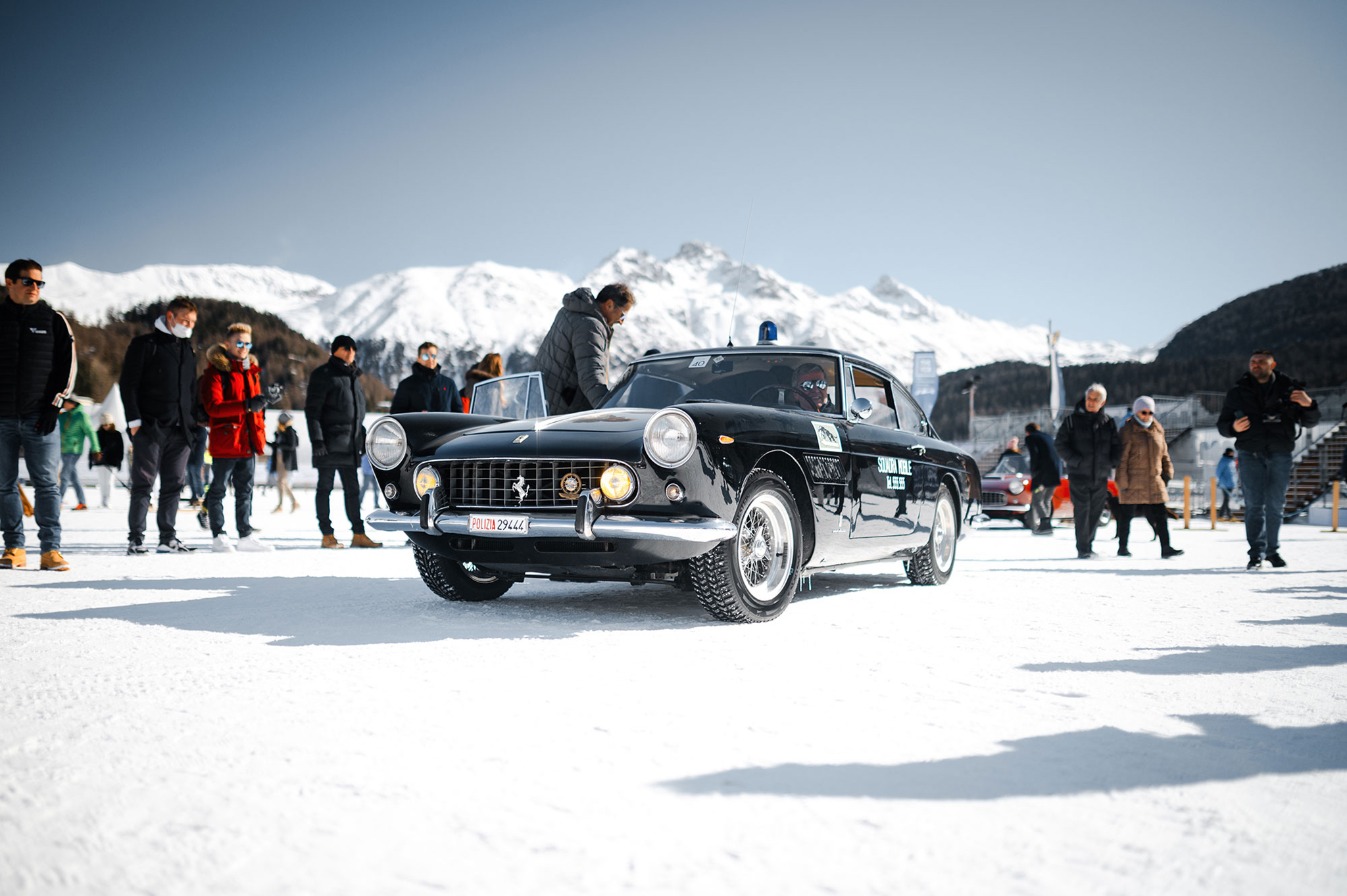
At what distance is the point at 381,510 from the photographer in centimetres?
→ 500

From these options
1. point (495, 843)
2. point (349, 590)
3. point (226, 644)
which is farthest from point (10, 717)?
point (349, 590)

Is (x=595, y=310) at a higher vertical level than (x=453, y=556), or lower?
higher

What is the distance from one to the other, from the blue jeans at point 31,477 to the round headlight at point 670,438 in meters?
4.22

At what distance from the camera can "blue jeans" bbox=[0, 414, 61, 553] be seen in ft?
19.6

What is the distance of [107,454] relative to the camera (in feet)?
51.1

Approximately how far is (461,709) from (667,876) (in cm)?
127

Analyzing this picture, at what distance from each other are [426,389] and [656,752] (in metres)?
6.99

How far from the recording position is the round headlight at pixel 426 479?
4798 millimetres

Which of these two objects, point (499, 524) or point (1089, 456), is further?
point (1089, 456)

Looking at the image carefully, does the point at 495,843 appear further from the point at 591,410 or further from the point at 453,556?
the point at 591,410

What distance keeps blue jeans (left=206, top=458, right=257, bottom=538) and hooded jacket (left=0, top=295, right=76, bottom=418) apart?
190cm

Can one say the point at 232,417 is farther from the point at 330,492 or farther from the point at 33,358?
the point at 33,358

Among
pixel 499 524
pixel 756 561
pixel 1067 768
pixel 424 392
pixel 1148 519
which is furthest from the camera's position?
pixel 1148 519

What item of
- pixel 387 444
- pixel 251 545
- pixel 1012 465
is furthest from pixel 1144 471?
pixel 251 545
